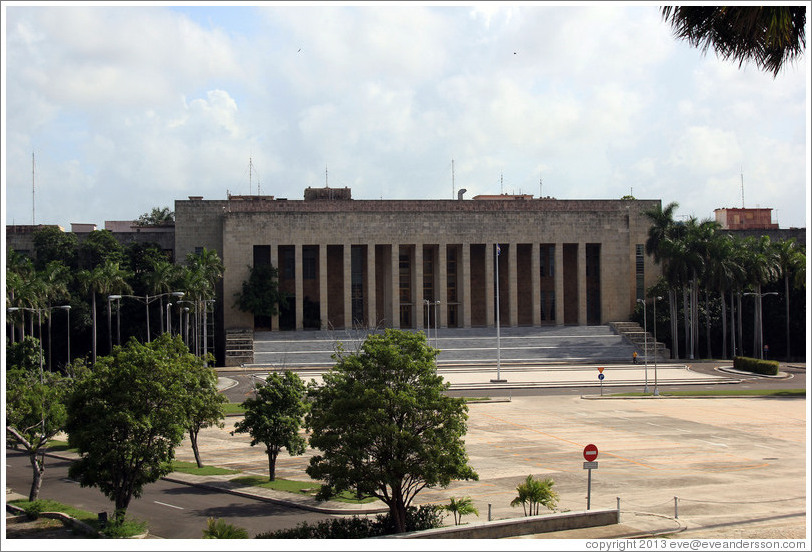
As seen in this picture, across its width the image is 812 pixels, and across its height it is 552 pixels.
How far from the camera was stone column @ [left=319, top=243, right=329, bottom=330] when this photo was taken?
8625 centimetres

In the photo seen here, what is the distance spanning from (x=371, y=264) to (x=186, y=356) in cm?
5767

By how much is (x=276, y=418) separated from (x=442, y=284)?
57.1m

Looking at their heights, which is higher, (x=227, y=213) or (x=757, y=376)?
(x=227, y=213)

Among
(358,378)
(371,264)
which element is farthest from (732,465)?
(371,264)

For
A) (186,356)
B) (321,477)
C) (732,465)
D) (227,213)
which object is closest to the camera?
(321,477)

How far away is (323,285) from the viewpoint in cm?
8675

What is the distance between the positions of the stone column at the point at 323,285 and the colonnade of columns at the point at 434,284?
0.10m

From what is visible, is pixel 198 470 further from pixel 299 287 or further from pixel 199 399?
pixel 299 287

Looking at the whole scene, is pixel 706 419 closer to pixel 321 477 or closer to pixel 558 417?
pixel 558 417

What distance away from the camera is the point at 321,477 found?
22.7 metres

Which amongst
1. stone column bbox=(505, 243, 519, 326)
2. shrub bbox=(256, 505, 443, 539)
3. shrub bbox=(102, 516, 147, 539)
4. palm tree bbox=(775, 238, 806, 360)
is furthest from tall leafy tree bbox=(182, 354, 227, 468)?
palm tree bbox=(775, 238, 806, 360)

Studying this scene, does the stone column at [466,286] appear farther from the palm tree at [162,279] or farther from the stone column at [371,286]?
the palm tree at [162,279]

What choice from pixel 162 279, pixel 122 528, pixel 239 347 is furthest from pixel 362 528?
pixel 239 347

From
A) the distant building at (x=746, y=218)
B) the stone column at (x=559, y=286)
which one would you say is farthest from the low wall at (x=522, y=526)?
the distant building at (x=746, y=218)
